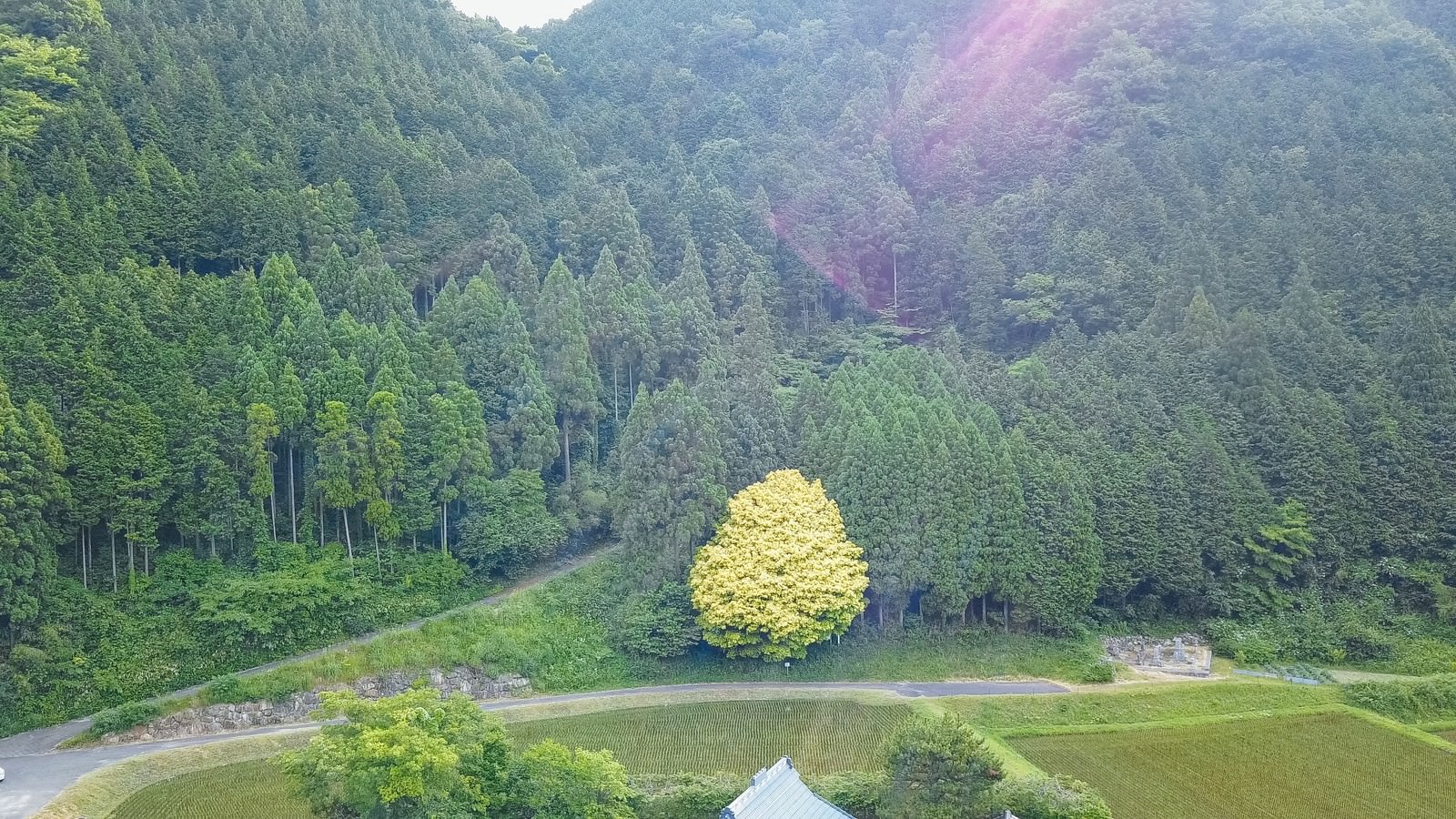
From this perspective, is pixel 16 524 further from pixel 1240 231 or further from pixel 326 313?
pixel 1240 231

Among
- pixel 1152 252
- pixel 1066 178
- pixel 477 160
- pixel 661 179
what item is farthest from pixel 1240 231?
pixel 477 160

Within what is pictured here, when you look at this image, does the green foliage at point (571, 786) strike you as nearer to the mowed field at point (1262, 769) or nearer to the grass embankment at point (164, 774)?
the grass embankment at point (164, 774)

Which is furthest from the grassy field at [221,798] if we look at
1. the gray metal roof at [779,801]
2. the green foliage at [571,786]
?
the gray metal roof at [779,801]

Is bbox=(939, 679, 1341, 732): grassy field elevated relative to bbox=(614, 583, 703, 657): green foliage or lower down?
lower down

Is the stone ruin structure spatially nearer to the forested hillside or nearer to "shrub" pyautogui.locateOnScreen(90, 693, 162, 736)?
the forested hillside

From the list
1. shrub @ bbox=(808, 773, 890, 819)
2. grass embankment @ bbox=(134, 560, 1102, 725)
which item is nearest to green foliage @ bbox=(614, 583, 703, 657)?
grass embankment @ bbox=(134, 560, 1102, 725)

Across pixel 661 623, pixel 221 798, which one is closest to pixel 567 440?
pixel 661 623
